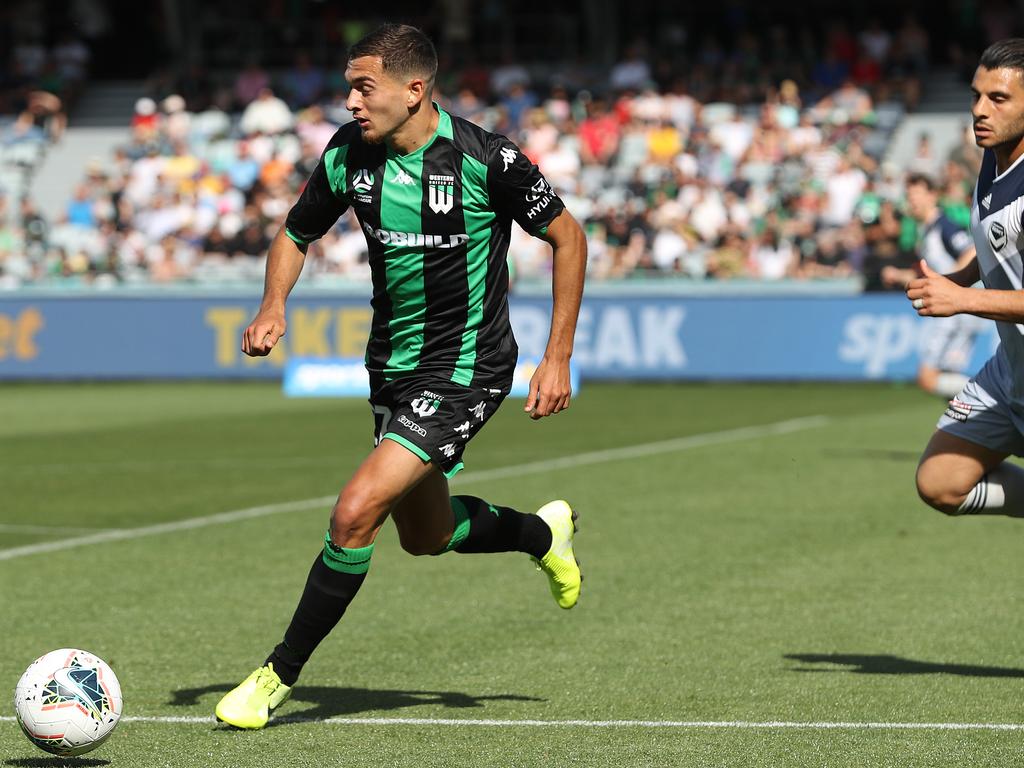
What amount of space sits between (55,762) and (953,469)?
317 cm

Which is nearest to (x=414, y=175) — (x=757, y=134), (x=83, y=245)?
(x=757, y=134)

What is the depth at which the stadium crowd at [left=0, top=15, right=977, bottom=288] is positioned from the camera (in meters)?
24.3

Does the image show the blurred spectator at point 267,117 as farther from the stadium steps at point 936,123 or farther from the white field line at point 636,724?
the white field line at point 636,724

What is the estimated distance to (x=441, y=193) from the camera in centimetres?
607

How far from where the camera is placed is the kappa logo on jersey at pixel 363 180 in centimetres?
610

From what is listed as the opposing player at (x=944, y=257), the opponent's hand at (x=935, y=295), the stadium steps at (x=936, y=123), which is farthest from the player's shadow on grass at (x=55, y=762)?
the stadium steps at (x=936, y=123)

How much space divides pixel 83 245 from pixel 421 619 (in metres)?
22.2

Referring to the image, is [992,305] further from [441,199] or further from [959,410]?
[441,199]

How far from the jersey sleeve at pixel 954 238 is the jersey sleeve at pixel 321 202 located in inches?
344

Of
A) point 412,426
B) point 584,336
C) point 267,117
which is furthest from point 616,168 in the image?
point 412,426

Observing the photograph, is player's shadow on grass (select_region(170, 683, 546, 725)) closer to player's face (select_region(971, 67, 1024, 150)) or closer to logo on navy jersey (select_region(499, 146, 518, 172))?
logo on navy jersey (select_region(499, 146, 518, 172))

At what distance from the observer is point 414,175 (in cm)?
→ 608

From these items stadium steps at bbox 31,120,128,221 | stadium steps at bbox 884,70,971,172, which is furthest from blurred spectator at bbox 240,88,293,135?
stadium steps at bbox 884,70,971,172

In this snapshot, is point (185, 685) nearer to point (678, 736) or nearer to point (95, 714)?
point (95, 714)
